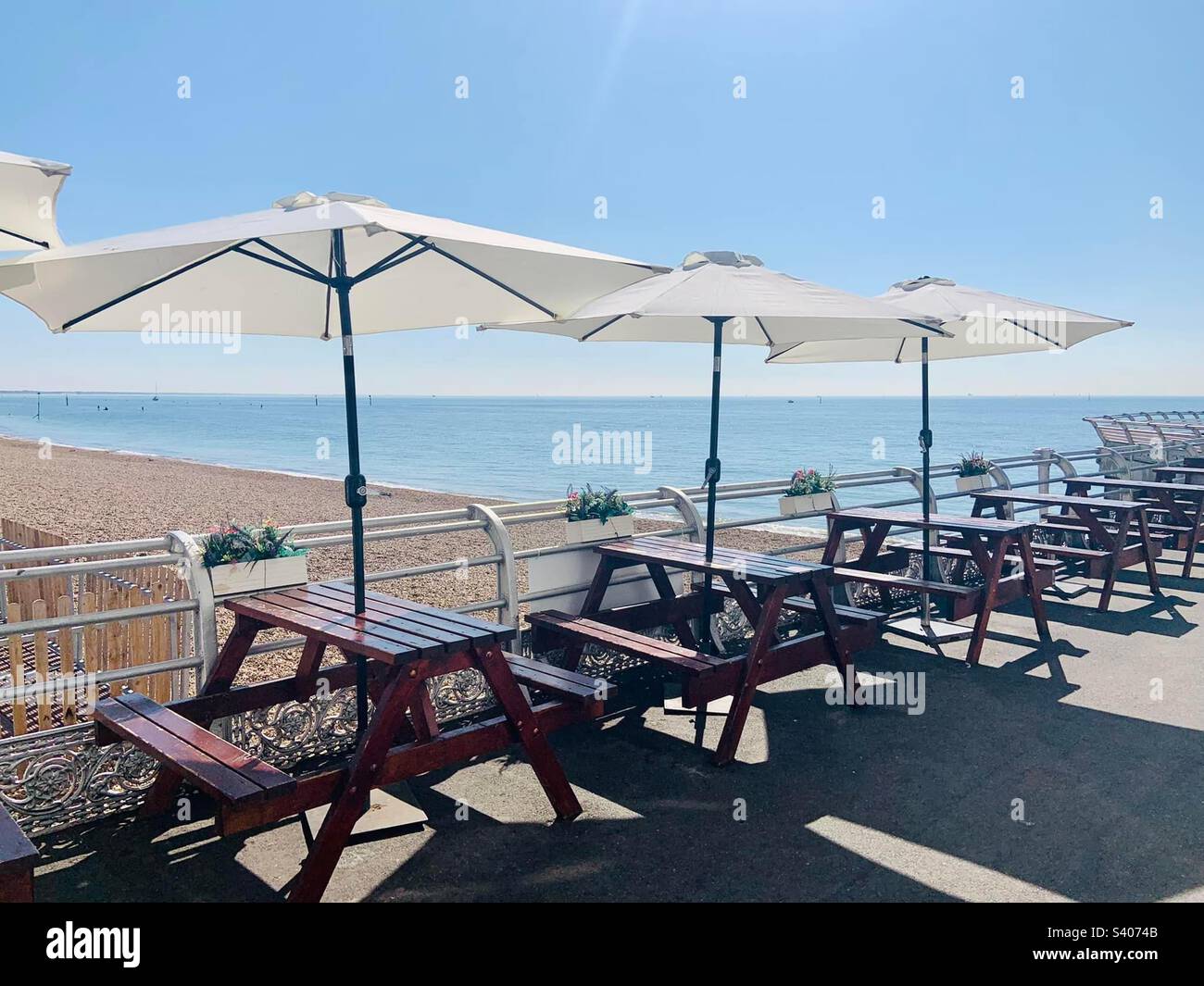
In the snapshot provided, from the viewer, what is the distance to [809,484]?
709 cm

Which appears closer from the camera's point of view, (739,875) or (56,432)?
(739,875)

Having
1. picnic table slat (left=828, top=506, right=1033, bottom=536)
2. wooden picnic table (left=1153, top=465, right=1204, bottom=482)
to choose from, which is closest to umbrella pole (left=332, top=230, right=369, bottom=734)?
picnic table slat (left=828, top=506, right=1033, bottom=536)

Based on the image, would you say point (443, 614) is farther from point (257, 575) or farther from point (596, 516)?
point (596, 516)

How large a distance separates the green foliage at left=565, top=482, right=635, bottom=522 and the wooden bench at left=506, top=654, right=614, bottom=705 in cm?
157

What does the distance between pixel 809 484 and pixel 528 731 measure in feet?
13.2

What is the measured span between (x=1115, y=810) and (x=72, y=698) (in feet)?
16.4

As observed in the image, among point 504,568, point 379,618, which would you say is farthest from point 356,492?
point 504,568

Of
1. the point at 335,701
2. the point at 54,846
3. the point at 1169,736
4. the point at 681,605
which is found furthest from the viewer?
the point at 681,605

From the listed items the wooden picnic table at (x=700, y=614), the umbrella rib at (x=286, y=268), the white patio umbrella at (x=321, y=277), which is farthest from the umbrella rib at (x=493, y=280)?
the wooden picnic table at (x=700, y=614)

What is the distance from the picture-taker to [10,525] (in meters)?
6.17

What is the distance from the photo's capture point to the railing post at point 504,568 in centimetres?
505

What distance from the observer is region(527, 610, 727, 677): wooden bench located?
444 cm

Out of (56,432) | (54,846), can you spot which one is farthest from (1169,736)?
(56,432)
